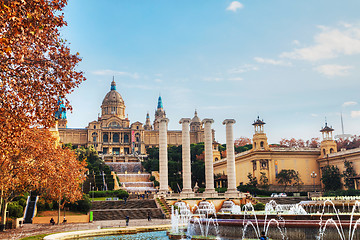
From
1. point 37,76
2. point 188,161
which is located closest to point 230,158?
point 188,161

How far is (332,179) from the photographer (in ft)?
203

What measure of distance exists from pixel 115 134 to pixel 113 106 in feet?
45.5

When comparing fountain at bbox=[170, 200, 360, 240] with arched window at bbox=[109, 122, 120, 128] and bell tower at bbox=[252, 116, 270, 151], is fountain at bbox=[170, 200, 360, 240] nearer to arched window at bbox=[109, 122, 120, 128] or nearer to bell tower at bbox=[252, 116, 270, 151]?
bell tower at bbox=[252, 116, 270, 151]

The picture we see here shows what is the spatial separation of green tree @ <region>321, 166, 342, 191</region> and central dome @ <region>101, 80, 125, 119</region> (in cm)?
10604

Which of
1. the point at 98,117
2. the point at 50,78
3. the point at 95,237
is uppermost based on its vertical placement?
the point at 98,117

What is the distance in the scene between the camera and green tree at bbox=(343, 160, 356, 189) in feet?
193

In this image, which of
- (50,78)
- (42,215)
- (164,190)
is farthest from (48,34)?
(164,190)

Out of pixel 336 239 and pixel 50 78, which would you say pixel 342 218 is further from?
pixel 50 78

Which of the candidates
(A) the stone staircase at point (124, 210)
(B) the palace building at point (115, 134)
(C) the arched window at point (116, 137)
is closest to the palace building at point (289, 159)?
(A) the stone staircase at point (124, 210)

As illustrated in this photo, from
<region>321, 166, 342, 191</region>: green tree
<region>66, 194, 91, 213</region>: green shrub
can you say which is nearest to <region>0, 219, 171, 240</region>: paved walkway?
<region>66, 194, 91, 213</region>: green shrub

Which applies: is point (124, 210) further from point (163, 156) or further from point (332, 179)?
point (332, 179)

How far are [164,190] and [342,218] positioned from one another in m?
32.0

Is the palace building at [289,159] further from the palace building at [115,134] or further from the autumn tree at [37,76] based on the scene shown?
the palace building at [115,134]

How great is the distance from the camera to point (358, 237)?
18.3m
